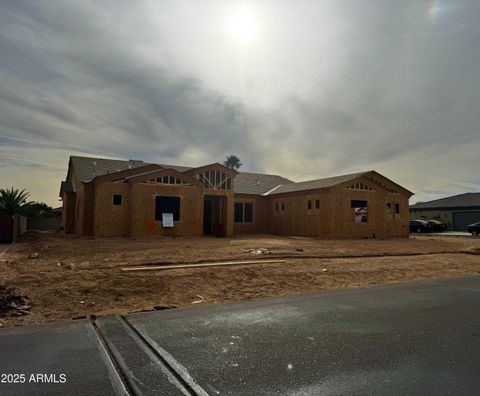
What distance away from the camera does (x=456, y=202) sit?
147 feet

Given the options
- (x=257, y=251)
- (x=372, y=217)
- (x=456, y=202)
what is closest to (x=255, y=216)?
(x=372, y=217)

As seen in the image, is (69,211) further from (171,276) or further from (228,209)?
(171,276)

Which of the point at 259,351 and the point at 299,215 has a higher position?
the point at 299,215

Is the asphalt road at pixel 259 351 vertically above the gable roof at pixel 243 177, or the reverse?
the gable roof at pixel 243 177

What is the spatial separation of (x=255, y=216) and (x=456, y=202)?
28.7 meters

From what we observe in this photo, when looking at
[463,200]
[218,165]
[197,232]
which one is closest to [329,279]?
[197,232]

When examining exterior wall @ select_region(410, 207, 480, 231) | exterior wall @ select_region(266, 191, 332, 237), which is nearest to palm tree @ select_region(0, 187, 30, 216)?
exterior wall @ select_region(266, 191, 332, 237)

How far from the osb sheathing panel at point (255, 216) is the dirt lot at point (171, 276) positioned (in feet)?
46.9

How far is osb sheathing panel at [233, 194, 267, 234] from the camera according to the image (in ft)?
97.9

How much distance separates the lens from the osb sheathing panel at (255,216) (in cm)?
2983

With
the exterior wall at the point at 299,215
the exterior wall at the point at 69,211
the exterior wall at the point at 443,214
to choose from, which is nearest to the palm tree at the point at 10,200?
the exterior wall at the point at 69,211

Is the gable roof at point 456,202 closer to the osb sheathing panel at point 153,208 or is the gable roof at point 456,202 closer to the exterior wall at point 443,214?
the exterior wall at point 443,214

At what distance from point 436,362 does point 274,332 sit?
7.04 feet

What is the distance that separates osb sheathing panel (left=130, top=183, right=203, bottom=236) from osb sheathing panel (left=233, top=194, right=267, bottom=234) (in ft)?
22.1
